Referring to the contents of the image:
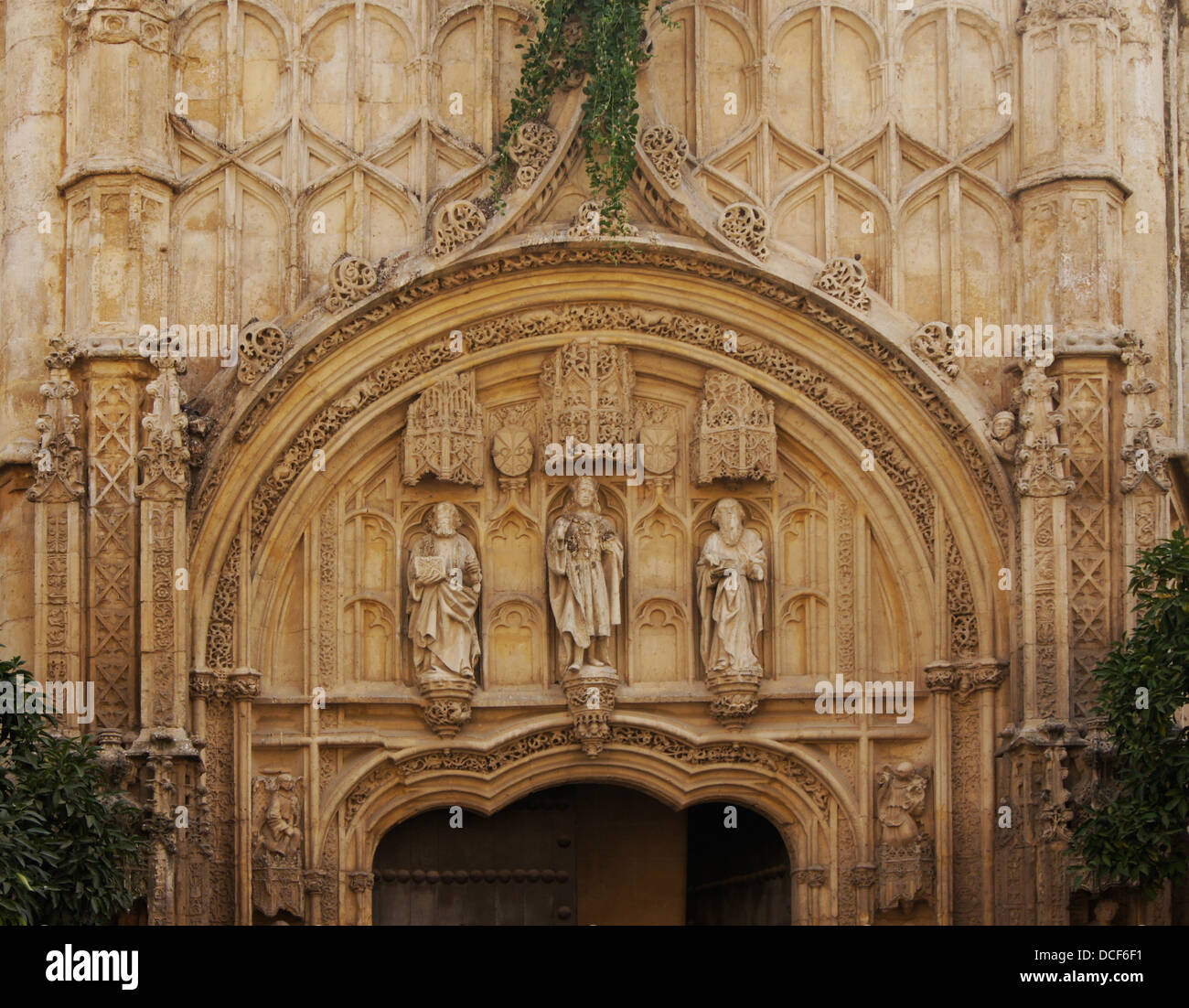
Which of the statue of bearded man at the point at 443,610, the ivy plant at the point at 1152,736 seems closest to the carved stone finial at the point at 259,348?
the statue of bearded man at the point at 443,610

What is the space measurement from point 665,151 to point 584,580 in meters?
3.20

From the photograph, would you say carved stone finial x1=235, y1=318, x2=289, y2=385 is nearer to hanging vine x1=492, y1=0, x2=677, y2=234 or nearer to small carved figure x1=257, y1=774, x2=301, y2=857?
hanging vine x1=492, y1=0, x2=677, y2=234

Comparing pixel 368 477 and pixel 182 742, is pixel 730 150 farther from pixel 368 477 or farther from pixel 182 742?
pixel 182 742

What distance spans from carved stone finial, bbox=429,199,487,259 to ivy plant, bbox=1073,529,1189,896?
5.53 meters

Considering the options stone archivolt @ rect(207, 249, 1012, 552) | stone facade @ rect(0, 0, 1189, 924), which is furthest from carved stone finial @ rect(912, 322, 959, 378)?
stone archivolt @ rect(207, 249, 1012, 552)

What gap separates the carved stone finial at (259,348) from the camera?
A: 2231 cm

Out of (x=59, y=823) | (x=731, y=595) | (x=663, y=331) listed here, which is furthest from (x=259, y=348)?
(x=59, y=823)

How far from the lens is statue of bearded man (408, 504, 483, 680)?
73.6 ft

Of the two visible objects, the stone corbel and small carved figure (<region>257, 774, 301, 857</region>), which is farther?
the stone corbel

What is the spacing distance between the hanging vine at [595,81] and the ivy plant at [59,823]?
5647mm

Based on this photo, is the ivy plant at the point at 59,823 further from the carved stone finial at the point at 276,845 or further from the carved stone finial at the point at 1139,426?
the carved stone finial at the point at 1139,426

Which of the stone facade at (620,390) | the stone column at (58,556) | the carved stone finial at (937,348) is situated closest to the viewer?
the stone column at (58,556)

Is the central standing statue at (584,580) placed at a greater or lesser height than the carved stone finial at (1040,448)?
lesser

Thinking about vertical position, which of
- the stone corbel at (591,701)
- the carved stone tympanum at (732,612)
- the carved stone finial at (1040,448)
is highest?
the carved stone finial at (1040,448)
